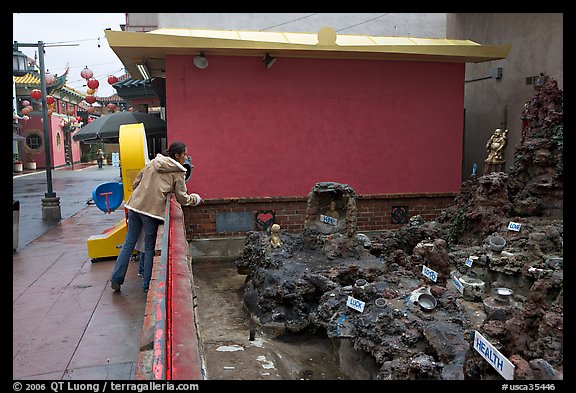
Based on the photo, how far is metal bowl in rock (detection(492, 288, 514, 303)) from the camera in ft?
16.9

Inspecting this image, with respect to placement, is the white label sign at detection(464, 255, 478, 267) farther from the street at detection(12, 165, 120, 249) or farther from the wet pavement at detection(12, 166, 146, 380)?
the street at detection(12, 165, 120, 249)

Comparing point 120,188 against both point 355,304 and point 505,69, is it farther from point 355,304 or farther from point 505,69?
point 505,69

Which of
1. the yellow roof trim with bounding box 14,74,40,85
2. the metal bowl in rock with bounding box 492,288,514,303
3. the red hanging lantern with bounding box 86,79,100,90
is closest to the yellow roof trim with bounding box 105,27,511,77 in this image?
the metal bowl in rock with bounding box 492,288,514,303

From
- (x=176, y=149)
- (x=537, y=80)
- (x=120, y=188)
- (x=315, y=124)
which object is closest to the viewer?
(x=176, y=149)

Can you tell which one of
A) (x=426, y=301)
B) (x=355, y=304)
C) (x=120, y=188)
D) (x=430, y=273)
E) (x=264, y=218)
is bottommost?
(x=355, y=304)

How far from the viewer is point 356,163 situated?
944 centimetres

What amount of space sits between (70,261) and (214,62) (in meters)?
4.33

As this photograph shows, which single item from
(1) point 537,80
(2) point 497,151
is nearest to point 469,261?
(2) point 497,151

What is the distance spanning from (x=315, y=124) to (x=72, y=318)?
5.90m

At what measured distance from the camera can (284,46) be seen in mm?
8266

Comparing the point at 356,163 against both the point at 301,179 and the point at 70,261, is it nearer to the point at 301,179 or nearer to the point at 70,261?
the point at 301,179

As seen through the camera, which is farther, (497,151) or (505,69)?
(505,69)

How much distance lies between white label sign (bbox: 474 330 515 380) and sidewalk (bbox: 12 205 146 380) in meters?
2.66
